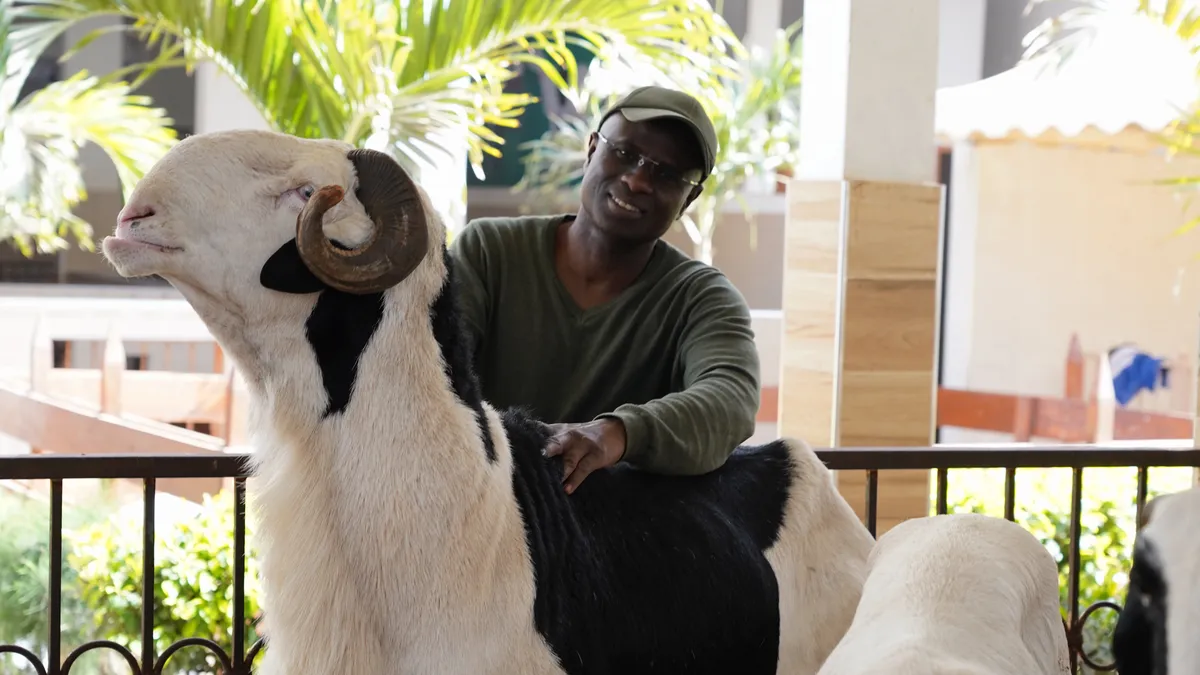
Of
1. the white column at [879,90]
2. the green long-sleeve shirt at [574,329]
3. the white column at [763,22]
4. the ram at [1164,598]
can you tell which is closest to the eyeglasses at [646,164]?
the green long-sleeve shirt at [574,329]

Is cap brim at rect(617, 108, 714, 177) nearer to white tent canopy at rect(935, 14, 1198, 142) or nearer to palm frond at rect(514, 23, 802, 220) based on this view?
white tent canopy at rect(935, 14, 1198, 142)

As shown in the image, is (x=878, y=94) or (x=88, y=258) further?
(x=88, y=258)

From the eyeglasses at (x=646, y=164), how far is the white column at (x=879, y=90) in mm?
3331

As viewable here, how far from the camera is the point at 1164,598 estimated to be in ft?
2.61

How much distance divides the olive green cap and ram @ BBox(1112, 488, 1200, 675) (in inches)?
55.5

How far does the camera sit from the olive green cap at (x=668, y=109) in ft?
7.00

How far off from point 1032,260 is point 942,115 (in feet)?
12.7

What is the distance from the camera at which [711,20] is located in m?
4.84

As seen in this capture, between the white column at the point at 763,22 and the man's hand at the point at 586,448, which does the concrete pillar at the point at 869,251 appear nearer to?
the man's hand at the point at 586,448

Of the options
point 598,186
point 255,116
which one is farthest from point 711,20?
point 255,116

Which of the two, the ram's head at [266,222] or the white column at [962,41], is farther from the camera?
the white column at [962,41]

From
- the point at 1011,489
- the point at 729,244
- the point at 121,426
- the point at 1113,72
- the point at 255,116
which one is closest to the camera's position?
the point at 1011,489

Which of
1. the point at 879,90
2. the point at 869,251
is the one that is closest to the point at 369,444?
the point at 869,251

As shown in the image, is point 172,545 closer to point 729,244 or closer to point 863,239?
point 863,239
